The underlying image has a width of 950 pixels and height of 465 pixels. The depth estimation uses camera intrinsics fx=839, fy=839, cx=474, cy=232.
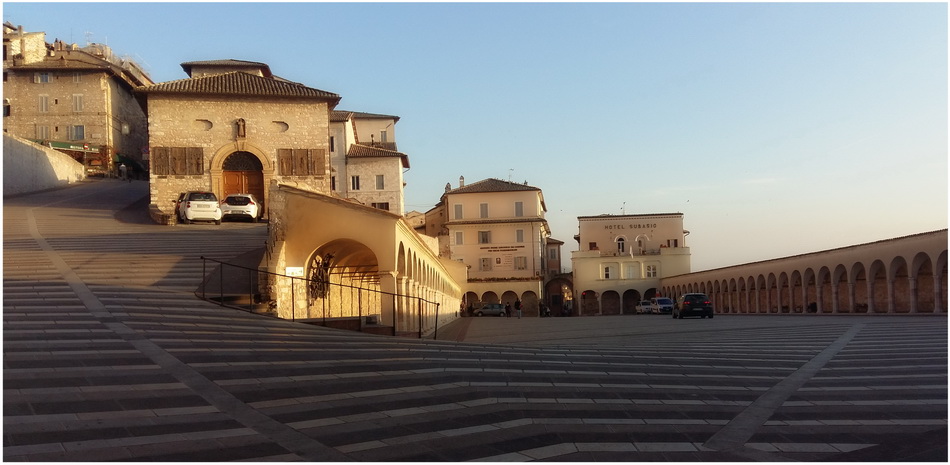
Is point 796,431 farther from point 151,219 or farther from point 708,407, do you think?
point 151,219

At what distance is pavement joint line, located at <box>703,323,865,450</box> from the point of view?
25.2ft

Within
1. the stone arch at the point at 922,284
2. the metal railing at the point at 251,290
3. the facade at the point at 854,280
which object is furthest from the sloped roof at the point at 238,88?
the stone arch at the point at 922,284

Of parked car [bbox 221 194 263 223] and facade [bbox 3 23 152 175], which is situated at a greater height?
facade [bbox 3 23 152 175]

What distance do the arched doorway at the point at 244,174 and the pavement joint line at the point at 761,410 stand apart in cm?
3397

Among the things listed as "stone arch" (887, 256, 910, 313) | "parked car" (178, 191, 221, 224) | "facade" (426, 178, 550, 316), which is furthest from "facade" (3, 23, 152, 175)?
"stone arch" (887, 256, 910, 313)

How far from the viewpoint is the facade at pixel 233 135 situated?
41844 millimetres

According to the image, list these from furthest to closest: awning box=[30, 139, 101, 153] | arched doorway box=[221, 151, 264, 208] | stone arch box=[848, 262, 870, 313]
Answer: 1. awning box=[30, 139, 101, 153]
2. arched doorway box=[221, 151, 264, 208]
3. stone arch box=[848, 262, 870, 313]

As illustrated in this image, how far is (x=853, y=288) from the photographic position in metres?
36.8

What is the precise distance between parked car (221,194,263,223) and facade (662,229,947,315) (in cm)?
2585

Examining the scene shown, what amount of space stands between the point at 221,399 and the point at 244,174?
36.2 meters

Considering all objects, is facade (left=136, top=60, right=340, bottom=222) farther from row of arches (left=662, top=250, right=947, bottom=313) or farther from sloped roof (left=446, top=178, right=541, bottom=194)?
sloped roof (left=446, top=178, right=541, bottom=194)

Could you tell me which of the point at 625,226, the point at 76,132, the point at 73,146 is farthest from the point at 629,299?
the point at 76,132

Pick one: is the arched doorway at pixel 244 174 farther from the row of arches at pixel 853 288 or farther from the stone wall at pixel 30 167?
the row of arches at pixel 853 288

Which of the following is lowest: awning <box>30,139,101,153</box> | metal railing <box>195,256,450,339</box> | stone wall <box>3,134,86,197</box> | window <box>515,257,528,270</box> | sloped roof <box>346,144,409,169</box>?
metal railing <box>195,256,450,339</box>
